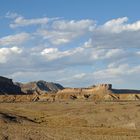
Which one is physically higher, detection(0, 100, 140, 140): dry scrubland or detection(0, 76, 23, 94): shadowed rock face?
detection(0, 76, 23, 94): shadowed rock face

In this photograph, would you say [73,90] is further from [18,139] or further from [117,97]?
[18,139]

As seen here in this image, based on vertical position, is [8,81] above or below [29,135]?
above

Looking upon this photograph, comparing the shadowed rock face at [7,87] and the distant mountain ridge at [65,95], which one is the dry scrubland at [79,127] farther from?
the shadowed rock face at [7,87]

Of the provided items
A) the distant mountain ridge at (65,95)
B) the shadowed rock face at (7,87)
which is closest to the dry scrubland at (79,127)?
the distant mountain ridge at (65,95)

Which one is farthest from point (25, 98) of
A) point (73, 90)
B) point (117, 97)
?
point (73, 90)

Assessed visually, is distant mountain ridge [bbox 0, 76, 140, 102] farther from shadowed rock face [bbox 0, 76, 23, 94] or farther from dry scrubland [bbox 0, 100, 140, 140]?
dry scrubland [bbox 0, 100, 140, 140]

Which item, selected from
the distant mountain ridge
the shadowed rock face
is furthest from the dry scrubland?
the shadowed rock face

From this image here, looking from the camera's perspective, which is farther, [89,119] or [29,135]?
[89,119]

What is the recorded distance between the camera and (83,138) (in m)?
38.1

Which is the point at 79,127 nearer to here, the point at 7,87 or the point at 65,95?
the point at 65,95

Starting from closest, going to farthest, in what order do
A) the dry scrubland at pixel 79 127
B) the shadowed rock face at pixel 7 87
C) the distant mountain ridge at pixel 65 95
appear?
the dry scrubland at pixel 79 127 → the distant mountain ridge at pixel 65 95 → the shadowed rock face at pixel 7 87

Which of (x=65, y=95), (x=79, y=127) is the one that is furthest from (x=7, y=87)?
(x=79, y=127)

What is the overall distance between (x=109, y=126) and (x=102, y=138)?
50.7 feet

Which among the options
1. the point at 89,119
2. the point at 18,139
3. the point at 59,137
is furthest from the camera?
the point at 89,119
